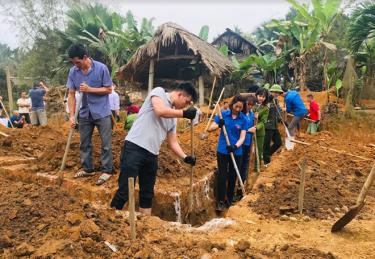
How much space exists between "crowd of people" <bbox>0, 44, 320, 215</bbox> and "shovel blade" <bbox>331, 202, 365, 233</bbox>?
1.64 meters

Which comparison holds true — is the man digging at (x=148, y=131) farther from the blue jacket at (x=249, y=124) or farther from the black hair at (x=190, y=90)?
the blue jacket at (x=249, y=124)

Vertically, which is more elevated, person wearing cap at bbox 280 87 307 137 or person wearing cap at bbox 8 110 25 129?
person wearing cap at bbox 280 87 307 137

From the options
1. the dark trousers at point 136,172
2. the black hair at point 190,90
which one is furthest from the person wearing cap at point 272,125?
the dark trousers at point 136,172

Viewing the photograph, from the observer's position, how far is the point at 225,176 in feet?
17.9

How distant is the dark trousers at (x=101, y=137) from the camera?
16.0 ft

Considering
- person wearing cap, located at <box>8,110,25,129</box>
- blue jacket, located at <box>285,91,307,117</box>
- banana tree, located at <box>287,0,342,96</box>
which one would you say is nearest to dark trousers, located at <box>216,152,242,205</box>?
blue jacket, located at <box>285,91,307,117</box>

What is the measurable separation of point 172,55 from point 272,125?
7290 mm

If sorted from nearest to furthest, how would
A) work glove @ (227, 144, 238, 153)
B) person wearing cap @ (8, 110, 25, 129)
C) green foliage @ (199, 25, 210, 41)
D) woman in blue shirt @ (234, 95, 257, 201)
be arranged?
work glove @ (227, 144, 238, 153)
woman in blue shirt @ (234, 95, 257, 201)
person wearing cap @ (8, 110, 25, 129)
green foliage @ (199, 25, 210, 41)

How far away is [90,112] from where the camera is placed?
15.8 ft

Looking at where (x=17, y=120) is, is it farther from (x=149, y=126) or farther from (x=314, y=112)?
(x=149, y=126)

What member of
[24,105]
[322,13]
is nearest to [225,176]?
[24,105]

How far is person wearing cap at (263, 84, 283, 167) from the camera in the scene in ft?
23.3

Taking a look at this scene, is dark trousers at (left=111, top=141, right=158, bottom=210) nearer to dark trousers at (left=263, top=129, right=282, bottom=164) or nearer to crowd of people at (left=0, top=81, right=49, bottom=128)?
dark trousers at (left=263, top=129, right=282, bottom=164)

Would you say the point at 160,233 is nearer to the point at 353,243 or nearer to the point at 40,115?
the point at 353,243
